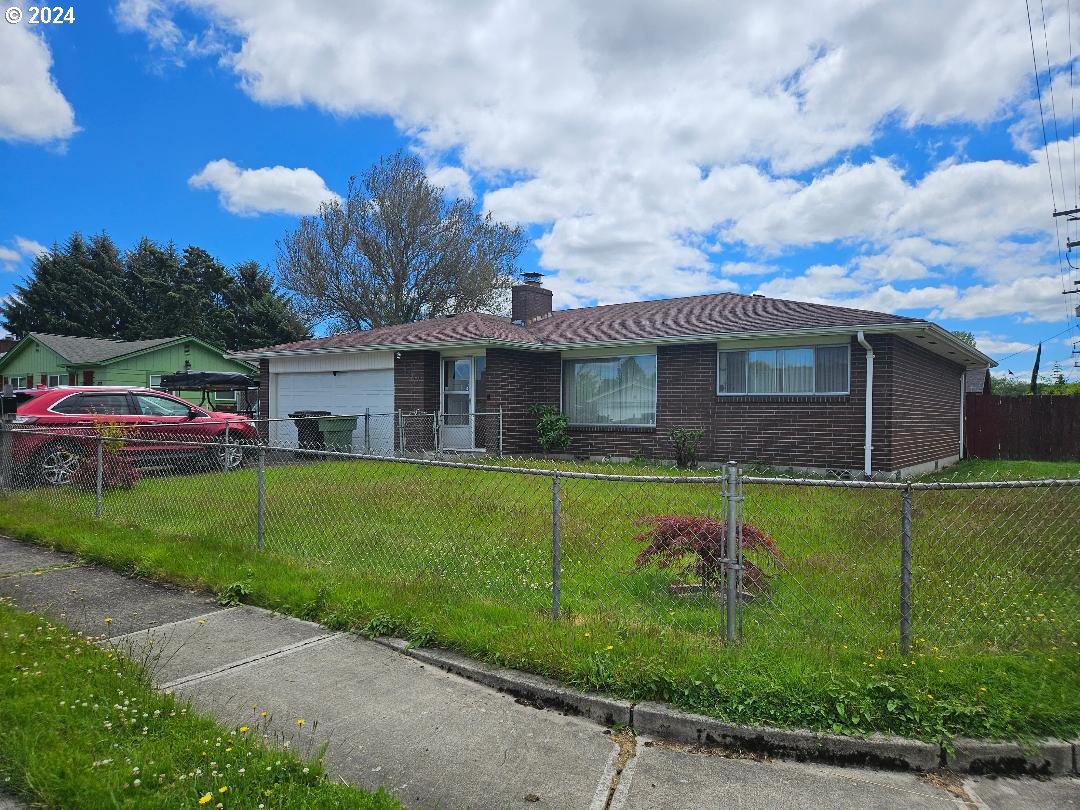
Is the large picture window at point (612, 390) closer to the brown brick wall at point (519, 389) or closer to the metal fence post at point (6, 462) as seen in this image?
the brown brick wall at point (519, 389)

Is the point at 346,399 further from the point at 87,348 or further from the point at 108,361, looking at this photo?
the point at 87,348

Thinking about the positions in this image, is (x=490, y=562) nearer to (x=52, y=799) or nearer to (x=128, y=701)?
(x=128, y=701)

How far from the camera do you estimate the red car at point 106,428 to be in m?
8.98

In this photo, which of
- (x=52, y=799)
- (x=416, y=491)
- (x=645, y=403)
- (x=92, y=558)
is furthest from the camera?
(x=645, y=403)

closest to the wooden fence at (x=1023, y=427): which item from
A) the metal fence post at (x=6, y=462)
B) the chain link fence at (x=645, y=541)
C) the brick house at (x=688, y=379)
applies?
the brick house at (x=688, y=379)

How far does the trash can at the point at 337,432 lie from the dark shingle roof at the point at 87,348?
1687cm

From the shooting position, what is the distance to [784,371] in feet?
42.7

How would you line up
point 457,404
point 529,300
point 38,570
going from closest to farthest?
point 38,570 → point 457,404 → point 529,300

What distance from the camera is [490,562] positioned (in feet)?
18.8

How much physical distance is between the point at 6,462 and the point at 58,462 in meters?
0.77

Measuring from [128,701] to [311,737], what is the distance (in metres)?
0.93

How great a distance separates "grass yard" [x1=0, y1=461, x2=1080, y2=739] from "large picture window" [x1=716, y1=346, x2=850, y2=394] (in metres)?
4.28

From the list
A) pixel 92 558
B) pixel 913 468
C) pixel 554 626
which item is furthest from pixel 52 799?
pixel 913 468

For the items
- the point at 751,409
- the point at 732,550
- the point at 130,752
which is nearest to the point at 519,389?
the point at 751,409
